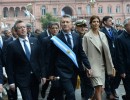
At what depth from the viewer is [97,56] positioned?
7738mm

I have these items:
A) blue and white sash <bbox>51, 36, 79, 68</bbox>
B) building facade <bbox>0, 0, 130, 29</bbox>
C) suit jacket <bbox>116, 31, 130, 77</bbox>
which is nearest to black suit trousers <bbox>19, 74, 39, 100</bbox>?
blue and white sash <bbox>51, 36, 79, 68</bbox>

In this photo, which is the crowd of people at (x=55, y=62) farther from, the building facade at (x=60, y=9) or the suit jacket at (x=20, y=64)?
the building facade at (x=60, y=9)

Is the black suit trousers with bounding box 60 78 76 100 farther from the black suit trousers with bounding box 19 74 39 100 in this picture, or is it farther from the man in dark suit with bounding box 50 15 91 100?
the black suit trousers with bounding box 19 74 39 100

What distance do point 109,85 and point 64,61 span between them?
3.07 m

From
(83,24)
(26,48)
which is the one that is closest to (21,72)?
(26,48)

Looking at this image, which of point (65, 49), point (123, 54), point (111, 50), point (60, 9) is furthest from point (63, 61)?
point (60, 9)

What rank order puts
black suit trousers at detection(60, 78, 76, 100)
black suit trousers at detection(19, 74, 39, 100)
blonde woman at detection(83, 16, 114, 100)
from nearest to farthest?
black suit trousers at detection(60, 78, 76, 100) → black suit trousers at detection(19, 74, 39, 100) → blonde woman at detection(83, 16, 114, 100)

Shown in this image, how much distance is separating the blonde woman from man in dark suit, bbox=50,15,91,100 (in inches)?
14.8

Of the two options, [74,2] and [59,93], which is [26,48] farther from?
[74,2]

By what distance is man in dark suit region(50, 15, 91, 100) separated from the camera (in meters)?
7.04

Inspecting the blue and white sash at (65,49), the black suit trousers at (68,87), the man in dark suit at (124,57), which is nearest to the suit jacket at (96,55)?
the man in dark suit at (124,57)

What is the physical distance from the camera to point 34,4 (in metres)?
86.6

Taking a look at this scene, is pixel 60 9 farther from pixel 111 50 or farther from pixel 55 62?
pixel 55 62

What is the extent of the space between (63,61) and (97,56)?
0.87 m
